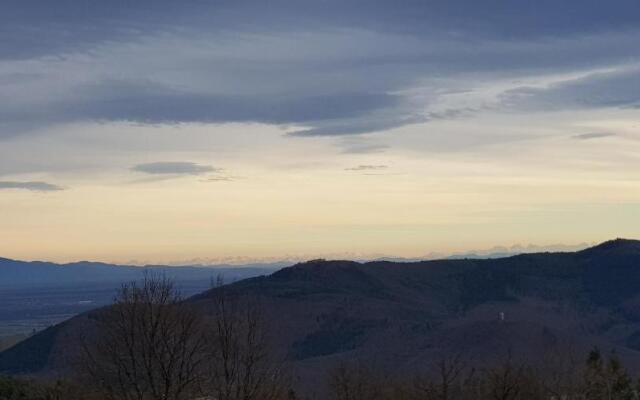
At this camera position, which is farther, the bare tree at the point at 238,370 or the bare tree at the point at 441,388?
the bare tree at the point at 441,388

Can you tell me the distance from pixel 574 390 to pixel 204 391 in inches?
1223

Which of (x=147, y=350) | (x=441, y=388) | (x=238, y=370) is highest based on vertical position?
(x=147, y=350)

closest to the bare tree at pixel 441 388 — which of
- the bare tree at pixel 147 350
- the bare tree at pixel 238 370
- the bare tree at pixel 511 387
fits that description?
the bare tree at pixel 511 387

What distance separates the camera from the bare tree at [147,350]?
47312 millimetres

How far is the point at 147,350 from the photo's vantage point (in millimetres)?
48812

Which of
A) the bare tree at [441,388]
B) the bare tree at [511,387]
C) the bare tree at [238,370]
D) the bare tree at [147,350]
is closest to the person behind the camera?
the bare tree at [238,370]

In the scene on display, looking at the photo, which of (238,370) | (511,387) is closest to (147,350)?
(238,370)

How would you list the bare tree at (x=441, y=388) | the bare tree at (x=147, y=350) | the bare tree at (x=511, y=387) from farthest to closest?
the bare tree at (x=441, y=388)
the bare tree at (x=511, y=387)
the bare tree at (x=147, y=350)

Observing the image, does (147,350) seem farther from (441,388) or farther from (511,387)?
(441,388)

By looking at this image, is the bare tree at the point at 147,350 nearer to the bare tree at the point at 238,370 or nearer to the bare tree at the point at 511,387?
the bare tree at the point at 238,370

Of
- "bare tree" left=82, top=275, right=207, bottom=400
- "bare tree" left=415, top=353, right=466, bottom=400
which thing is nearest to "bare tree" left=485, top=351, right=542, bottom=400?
"bare tree" left=415, top=353, right=466, bottom=400

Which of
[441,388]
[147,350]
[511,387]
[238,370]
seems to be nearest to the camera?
[147,350]

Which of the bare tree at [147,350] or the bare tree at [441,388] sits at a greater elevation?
the bare tree at [147,350]

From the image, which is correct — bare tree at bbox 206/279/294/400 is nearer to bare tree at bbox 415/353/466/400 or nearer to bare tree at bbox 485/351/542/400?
bare tree at bbox 415/353/466/400
